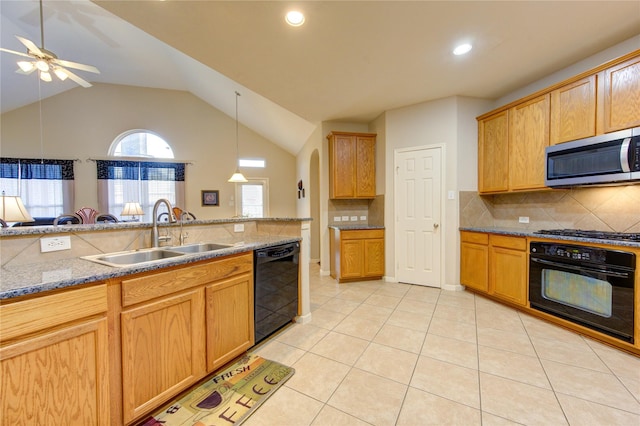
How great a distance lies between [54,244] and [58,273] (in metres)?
0.42

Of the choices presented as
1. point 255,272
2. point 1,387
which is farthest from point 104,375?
point 255,272

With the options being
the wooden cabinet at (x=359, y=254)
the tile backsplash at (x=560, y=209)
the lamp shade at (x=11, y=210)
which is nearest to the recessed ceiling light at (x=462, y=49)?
the tile backsplash at (x=560, y=209)

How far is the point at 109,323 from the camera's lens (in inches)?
47.1

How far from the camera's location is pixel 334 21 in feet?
6.33

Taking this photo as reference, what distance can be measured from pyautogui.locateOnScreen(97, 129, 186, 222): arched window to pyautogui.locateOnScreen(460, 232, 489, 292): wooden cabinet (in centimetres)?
649

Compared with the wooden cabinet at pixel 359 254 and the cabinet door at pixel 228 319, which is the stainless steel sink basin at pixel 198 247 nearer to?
the cabinet door at pixel 228 319

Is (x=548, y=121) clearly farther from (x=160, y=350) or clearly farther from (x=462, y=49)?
(x=160, y=350)

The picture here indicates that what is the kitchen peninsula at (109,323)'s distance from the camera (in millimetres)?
983

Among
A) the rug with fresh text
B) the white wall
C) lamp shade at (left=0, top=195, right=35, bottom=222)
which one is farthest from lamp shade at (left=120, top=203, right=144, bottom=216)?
the rug with fresh text

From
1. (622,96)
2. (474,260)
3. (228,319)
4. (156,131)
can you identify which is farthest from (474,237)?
(156,131)

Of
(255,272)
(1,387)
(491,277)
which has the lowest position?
(491,277)

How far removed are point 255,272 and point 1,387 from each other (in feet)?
4.17

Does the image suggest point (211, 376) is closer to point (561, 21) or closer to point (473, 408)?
point (473, 408)

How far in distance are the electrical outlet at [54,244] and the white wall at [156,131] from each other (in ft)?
17.8
